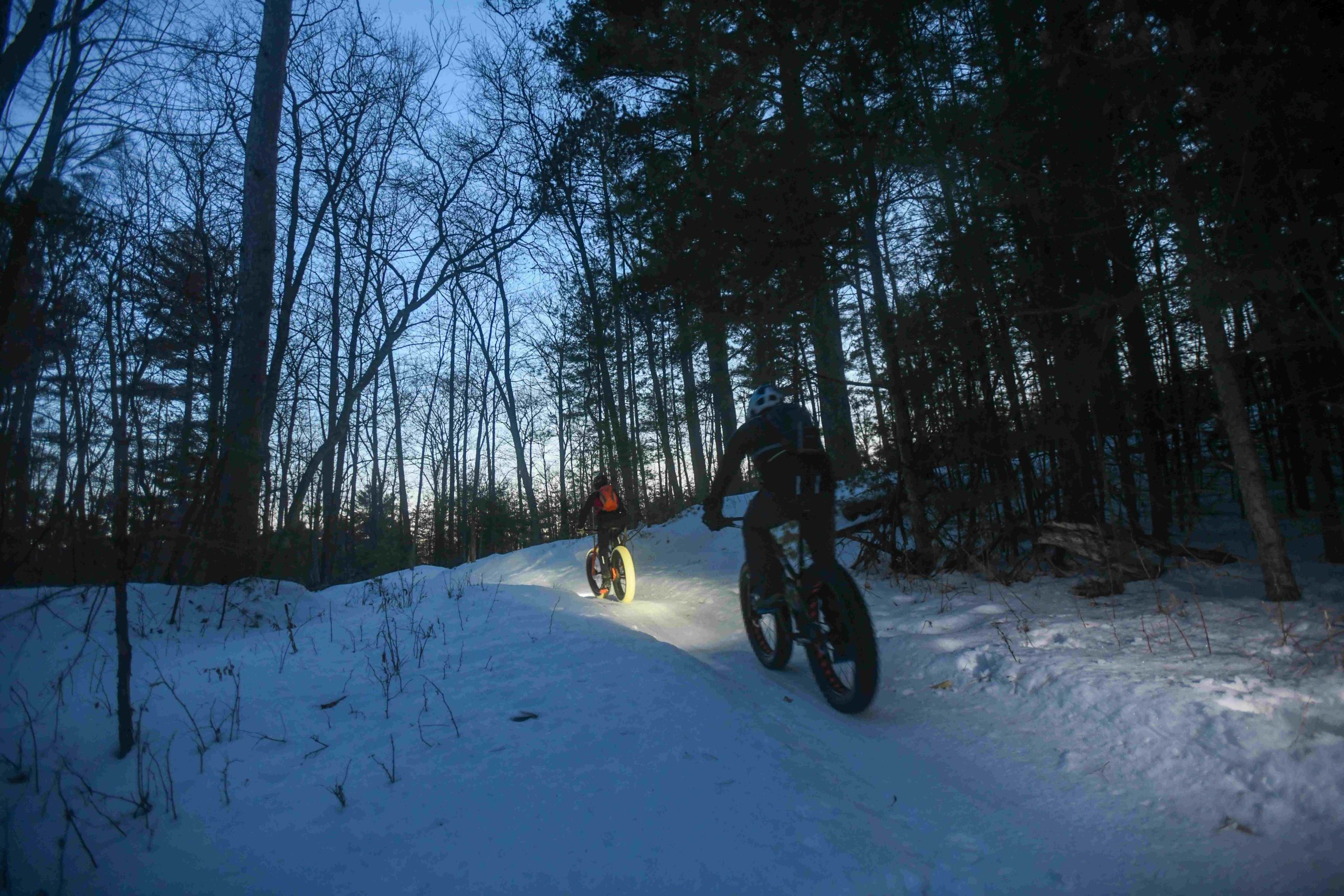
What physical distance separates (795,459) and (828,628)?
1115mm

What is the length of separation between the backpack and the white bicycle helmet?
0.15 meters

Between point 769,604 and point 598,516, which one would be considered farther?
point 598,516

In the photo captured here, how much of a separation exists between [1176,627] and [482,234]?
13.9m

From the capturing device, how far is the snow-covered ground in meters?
1.95

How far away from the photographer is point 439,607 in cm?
638

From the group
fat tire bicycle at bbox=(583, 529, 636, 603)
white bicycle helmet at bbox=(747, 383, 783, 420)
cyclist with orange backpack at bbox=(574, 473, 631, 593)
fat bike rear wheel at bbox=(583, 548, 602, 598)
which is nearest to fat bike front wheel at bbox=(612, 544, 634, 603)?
fat tire bicycle at bbox=(583, 529, 636, 603)

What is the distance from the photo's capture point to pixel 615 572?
867 centimetres

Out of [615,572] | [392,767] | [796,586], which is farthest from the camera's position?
[615,572]

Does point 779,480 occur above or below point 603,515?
above

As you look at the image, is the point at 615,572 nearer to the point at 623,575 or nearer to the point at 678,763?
the point at 623,575

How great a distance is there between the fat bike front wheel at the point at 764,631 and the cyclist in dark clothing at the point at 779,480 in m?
0.16

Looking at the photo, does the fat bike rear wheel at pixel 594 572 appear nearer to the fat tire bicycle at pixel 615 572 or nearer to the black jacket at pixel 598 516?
the fat tire bicycle at pixel 615 572

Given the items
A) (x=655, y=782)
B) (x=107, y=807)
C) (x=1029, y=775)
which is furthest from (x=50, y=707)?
(x=1029, y=775)

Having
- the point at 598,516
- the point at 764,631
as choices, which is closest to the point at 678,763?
the point at 764,631
